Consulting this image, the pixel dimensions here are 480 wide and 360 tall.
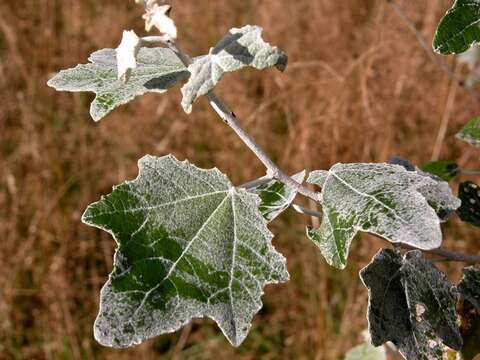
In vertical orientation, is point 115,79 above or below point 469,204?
above

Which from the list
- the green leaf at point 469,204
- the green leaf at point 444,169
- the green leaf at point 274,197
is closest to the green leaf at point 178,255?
the green leaf at point 274,197

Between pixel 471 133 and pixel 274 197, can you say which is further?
pixel 471 133

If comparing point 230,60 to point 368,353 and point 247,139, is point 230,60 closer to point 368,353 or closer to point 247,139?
point 247,139

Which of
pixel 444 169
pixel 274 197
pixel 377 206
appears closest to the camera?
pixel 377 206

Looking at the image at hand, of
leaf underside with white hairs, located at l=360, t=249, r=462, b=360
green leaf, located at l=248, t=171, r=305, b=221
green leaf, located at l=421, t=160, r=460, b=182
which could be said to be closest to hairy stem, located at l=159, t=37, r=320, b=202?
green leaf, located at l=248, t=171, r=305, b=221

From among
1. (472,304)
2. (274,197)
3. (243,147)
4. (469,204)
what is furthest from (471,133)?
(243,147)

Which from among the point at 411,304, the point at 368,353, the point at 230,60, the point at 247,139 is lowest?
the point at 368,353

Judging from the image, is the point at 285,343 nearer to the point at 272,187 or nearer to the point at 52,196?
the point at 52,196

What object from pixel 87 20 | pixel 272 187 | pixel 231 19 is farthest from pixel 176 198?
pixel 87 20
